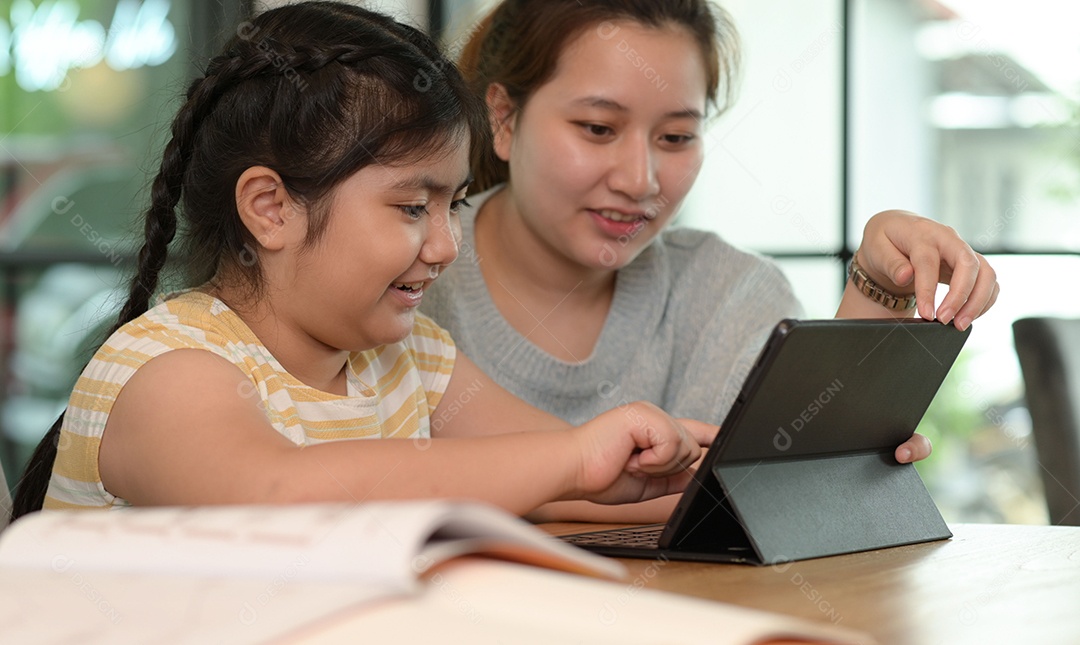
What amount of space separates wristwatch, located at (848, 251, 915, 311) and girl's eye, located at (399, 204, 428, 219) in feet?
1.65

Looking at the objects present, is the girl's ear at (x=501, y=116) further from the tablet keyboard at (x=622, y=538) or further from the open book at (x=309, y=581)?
the open book at (x=309, y=581)

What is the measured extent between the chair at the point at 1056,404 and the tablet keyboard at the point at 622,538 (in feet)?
2.15

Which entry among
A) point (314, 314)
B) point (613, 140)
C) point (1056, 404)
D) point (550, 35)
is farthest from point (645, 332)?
point (314, 314)

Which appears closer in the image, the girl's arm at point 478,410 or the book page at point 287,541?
the book page at point 287,541

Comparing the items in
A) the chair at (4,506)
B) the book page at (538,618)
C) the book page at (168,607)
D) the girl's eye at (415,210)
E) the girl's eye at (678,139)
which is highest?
the book page at (538,618)

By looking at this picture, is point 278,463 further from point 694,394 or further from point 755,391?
point 694,394

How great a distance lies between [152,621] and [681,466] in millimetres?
556

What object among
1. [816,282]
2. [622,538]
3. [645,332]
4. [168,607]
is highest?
[168,607]

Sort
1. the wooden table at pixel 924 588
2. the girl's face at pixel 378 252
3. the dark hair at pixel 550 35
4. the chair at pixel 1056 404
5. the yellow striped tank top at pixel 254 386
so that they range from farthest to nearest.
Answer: the dark hair at pixel 550 35 → the chair at pixel 1056 404 → the girl's face at pixel 378 252 → the yellow striped tank top at pixel 254 386 → the wooden table at pixel 924 588

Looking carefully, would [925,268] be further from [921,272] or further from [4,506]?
[4,506]

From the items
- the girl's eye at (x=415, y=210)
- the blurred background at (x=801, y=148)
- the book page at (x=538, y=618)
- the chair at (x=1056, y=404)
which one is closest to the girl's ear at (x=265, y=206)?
the girl's eye at (x=415, y=210)

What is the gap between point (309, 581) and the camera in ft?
1.53

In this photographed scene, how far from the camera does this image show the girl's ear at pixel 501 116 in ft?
5.26

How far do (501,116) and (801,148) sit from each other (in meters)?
1.56
